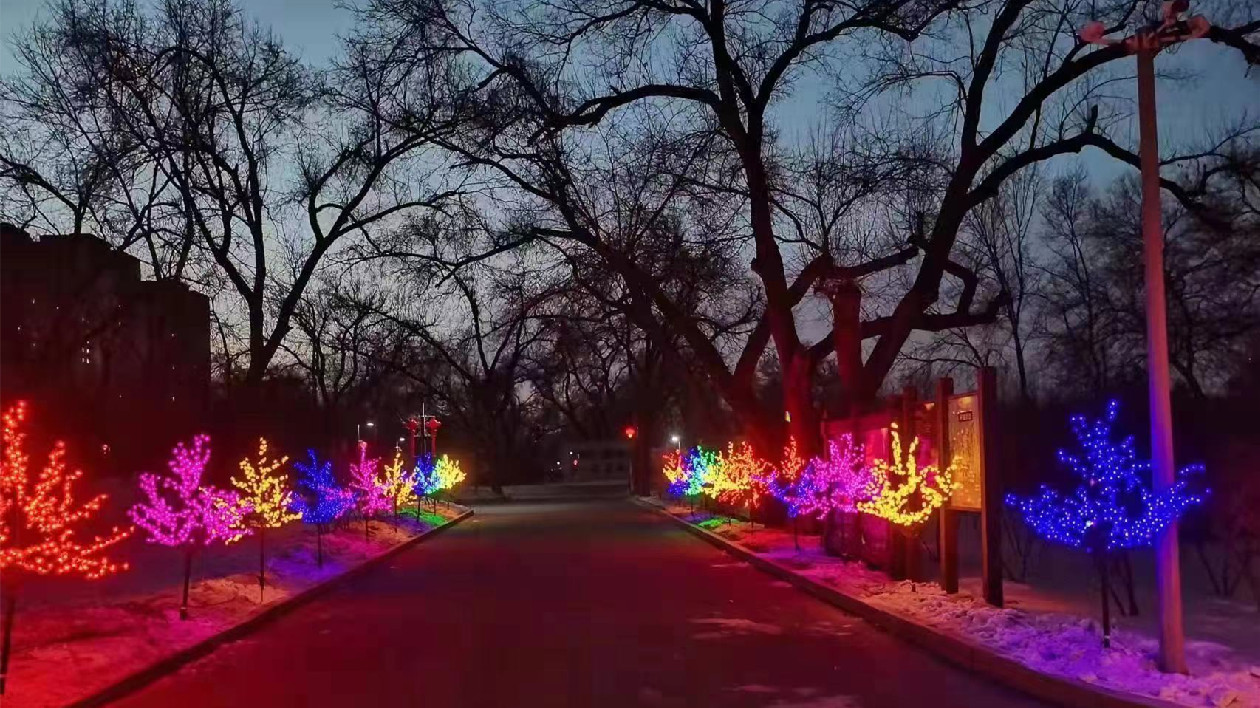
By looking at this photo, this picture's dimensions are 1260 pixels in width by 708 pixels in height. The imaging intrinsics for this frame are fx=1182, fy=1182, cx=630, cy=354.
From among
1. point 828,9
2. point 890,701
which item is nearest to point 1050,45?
point 828,9

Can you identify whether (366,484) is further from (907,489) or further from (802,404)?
(907,489)

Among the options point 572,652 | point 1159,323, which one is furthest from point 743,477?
point 1159,323

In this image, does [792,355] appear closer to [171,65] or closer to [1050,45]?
[1050,45]

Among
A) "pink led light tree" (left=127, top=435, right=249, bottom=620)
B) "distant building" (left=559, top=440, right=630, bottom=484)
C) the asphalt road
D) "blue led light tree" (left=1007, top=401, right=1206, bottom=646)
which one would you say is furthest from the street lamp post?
"distant building" (left=559, top=440, right=630, bottom=484)

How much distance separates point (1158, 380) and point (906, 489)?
648 cm

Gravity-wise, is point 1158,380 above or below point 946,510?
above

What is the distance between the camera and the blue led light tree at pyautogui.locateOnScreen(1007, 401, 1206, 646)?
1055 cm

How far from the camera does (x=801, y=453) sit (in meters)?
25.0

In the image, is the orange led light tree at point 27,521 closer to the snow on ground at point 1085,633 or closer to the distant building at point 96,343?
the distant building at point 96,343

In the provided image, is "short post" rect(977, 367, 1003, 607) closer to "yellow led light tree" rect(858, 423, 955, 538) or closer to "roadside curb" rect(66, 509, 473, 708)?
"yellow led light tree" rect(858, 423, 955, 538)

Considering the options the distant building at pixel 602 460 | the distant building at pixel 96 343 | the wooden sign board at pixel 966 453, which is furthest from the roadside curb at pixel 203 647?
the distant building at pixel 602 460

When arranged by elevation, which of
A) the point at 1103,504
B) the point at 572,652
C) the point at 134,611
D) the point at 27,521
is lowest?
the point at 572,652

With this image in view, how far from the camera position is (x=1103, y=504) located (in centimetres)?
1095

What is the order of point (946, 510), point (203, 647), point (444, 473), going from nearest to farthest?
1. point (203, 647)
2. point (946, 510)
3. point (444, 473)
